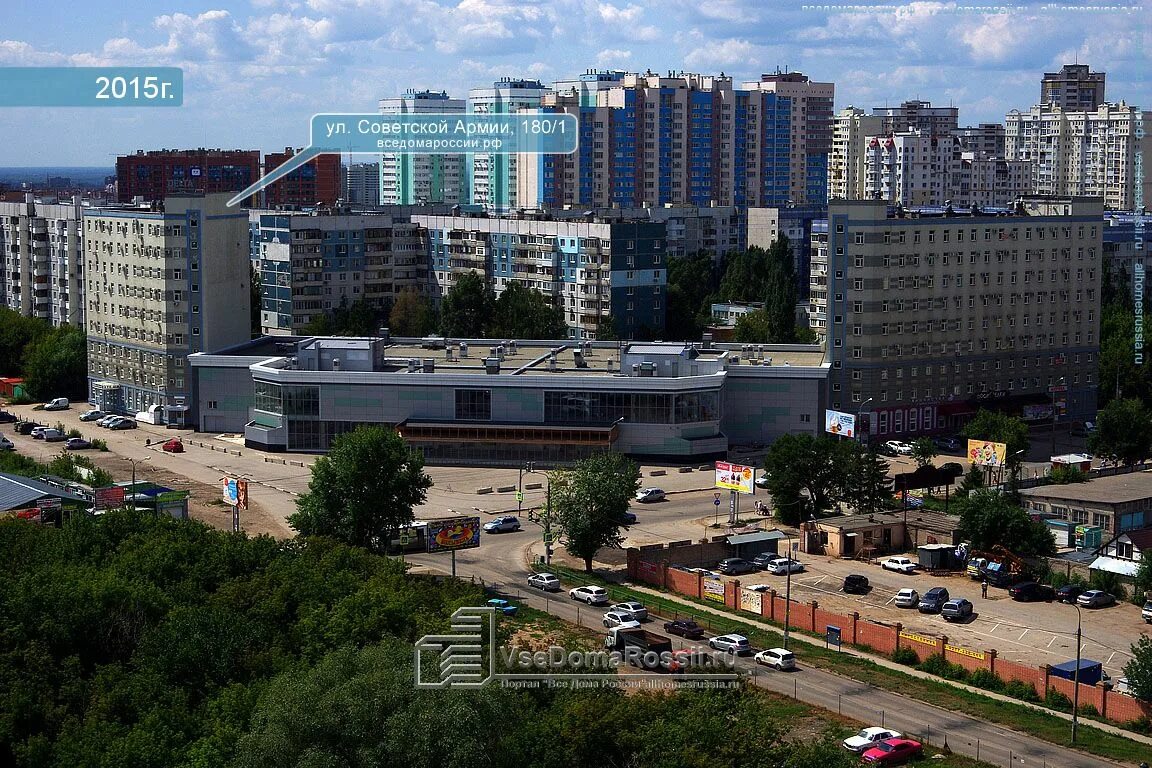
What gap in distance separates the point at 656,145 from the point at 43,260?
89.1 feet

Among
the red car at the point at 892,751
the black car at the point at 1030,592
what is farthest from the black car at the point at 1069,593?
the red car at the point at 892,751

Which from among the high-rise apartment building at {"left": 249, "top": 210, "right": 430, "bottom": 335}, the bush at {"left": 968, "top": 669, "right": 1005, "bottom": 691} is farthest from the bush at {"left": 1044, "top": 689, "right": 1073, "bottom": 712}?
the high-rise apartment building at {"left": 249, "top": 210, "right": 430, "bottom": 335}

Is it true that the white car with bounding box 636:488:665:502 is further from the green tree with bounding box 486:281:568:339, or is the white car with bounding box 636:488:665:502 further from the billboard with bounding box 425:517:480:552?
the green tree with bounding box 486:281:568:339

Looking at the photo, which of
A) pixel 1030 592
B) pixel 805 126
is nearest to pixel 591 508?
pixel 1030 592

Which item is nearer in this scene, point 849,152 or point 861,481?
point 861,481

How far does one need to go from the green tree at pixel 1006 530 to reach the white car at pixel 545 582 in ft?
22.2

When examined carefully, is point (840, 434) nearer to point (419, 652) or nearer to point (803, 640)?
point (803, 640)

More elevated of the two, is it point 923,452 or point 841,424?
point 841,424

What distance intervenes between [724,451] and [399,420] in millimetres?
6956

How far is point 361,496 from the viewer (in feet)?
83.8

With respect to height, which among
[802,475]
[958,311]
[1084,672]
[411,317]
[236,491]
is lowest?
[1084,672]

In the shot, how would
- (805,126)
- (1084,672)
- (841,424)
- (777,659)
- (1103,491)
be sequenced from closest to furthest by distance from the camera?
(1084,672)
(777,659)
(1103,491)
(841,424)
(805,126)

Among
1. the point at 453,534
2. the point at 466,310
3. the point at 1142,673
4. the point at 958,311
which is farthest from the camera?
the point at 466,310

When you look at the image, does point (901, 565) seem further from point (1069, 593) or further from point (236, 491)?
point (236, 491)
